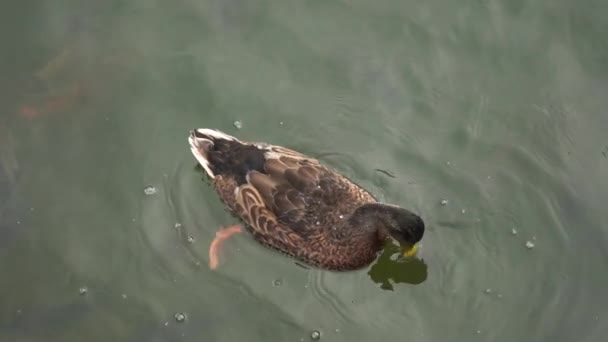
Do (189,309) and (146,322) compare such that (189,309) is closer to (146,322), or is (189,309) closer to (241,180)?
(146,322)

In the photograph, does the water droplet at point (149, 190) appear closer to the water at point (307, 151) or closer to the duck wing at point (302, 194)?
the water at point (307, 151)

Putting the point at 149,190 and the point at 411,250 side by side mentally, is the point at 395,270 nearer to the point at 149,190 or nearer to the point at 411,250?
the point at 411,250

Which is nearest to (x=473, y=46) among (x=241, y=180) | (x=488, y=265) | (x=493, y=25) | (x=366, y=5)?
(x=493, y=25)

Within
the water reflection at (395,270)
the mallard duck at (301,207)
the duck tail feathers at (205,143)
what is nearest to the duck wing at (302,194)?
the mallard duck at (301,207)

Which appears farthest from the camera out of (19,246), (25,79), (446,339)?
(25,79)

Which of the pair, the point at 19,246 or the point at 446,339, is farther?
the point at 19,246

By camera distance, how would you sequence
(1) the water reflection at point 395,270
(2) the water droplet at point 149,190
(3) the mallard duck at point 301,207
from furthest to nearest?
(2) the water droplet at point 149,190, (1) the water reflection at point 395,270, (3) the mallard duck at point 301,207

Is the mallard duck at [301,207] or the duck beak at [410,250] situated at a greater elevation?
the duck beak at [410,250]

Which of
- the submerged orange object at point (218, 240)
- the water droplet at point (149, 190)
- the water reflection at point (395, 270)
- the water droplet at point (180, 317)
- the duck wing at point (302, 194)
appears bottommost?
the water droplet at point (180, 317)

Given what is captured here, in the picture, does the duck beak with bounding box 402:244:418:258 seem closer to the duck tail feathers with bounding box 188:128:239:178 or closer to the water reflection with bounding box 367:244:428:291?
the water reflection with bounding box 367:244:428:291

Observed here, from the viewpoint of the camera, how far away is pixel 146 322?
21.7 feet

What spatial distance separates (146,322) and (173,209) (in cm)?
105

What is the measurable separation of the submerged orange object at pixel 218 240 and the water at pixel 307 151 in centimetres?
7

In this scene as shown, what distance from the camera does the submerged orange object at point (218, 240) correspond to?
22.4ft
